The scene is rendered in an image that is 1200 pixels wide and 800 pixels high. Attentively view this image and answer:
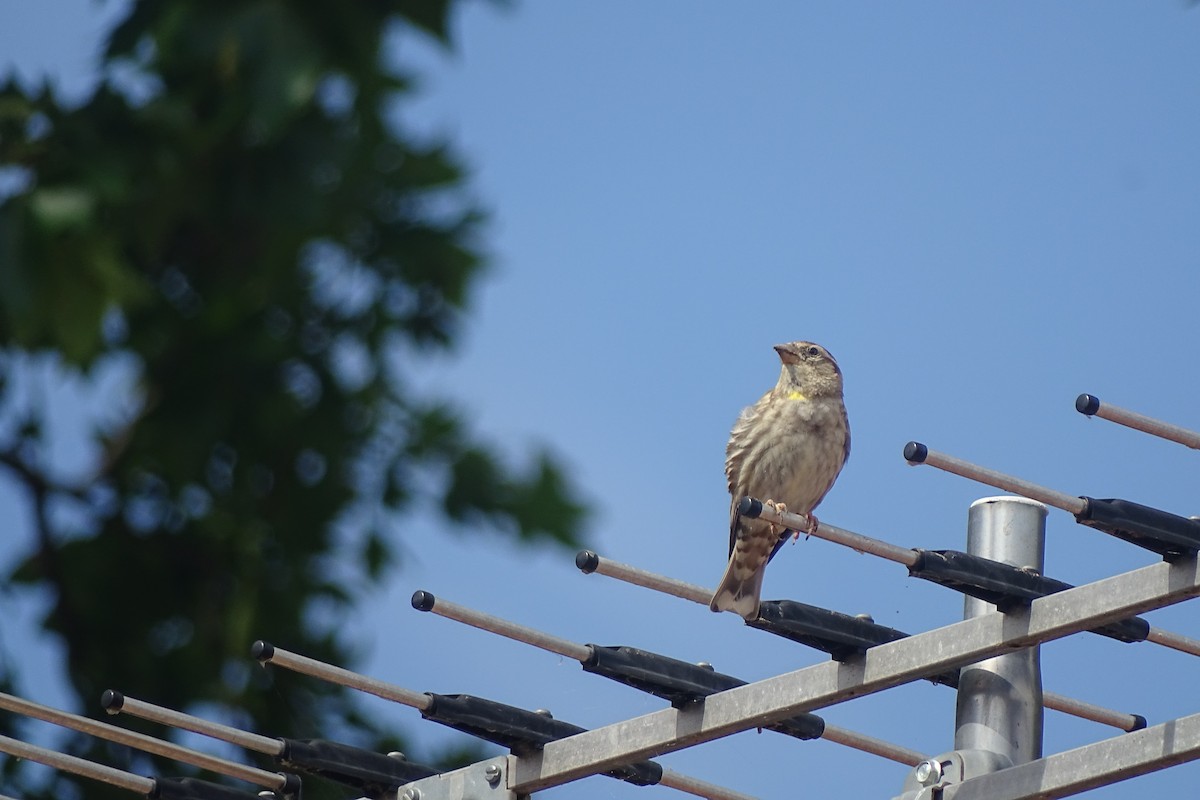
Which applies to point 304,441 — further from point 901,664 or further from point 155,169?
point 901,664

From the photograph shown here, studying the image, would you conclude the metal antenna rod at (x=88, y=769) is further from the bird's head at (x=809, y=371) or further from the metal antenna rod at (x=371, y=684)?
the bird's head at (x=809, y=371)

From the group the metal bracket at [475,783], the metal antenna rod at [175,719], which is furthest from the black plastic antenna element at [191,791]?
the metal bracket at [475,783]

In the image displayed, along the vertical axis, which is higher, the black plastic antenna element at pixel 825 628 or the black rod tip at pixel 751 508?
the black rod tip at pixel 751 508

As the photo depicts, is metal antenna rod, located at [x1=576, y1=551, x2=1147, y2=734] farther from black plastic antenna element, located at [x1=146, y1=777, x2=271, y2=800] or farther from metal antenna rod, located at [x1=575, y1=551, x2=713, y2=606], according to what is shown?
black plastic antenna element, located at [x1=146, y1=777, x2=271, y2=800]

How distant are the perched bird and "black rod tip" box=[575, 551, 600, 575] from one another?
293 centimetres

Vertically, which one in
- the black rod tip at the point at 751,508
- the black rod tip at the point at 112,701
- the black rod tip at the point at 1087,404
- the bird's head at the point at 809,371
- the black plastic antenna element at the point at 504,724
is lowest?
the black rod tip at the point at 112,701

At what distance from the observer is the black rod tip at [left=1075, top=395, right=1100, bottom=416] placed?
182 inches

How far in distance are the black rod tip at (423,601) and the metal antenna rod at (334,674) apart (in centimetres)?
26

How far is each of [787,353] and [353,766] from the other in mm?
3944

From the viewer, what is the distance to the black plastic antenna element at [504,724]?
Result: 18.4 feet

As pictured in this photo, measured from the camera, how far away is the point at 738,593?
7305mm

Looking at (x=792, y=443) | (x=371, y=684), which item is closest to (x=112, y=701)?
(x=371, y=684)

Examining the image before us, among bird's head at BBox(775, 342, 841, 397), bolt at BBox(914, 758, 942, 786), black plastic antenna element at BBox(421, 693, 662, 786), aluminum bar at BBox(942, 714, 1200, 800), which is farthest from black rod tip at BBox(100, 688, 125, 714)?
bird's head at BBox(775, 342, 841, 397)

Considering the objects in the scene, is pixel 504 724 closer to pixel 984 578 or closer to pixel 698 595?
pixel 698 595
